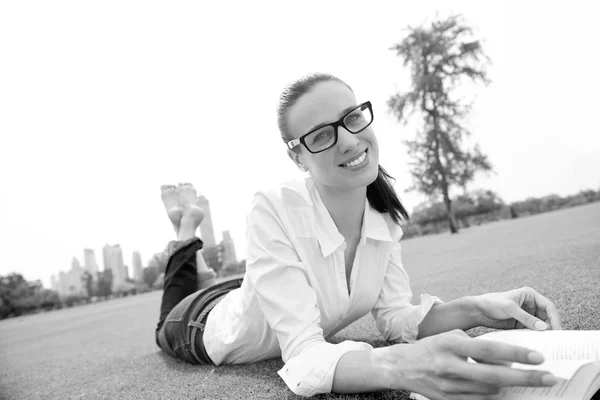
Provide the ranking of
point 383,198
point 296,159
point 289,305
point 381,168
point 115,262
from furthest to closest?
1. point 115,262
2. point 381,168
3. point 383,198
4. point 296,159
5. point 289,305

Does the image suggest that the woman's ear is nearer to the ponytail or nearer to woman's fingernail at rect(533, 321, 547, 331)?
the ponytail

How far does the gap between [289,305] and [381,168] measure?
0.94m

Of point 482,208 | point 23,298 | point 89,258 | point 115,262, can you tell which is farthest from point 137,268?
point 482,208

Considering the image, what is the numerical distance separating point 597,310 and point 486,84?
61.2 ft

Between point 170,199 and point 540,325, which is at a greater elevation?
point 170,199

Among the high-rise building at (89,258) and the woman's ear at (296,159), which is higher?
the high-rise building at (89,258)

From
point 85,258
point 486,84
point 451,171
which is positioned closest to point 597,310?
point 451,171

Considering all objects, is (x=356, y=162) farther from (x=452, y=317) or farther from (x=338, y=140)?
(x=452, y=317)

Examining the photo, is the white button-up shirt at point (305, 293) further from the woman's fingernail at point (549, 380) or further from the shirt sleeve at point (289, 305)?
the woman's fingernail at point (549, 380)

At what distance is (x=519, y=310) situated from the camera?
157cm

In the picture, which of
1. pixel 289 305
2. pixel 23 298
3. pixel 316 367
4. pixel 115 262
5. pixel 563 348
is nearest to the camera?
pixel 563 348

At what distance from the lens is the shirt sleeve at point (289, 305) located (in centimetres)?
139

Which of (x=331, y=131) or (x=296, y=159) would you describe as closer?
(x=331, y=131)

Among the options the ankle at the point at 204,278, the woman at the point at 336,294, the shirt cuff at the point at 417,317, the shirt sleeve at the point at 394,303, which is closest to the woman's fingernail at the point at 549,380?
the woman at the point at 336,294
